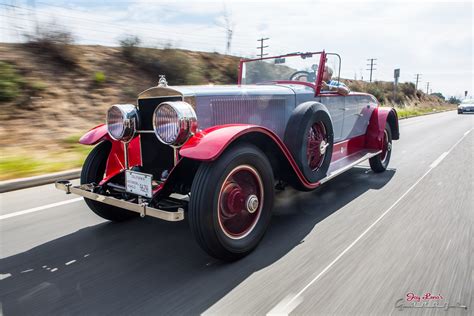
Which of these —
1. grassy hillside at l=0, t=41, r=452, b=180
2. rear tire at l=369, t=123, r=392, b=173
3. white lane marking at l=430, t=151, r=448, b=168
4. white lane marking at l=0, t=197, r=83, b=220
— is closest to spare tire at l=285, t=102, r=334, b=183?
rear tire at l=369, t=123, r=392, b=173

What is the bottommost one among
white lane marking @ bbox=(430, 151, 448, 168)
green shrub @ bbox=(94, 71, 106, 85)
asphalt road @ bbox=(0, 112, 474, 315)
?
asphalt road @ bbox=(0, 112, 474, 315)

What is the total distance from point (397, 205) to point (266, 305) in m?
2.44

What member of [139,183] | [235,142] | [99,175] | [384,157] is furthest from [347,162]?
[99,175]

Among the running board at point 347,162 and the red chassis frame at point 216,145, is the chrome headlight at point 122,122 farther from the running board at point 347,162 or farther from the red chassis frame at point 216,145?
the running board at point 347,162

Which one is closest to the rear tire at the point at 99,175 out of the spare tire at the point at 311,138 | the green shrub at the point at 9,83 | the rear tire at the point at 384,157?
the spare tire at the point at 311,138

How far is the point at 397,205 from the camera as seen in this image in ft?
12.8

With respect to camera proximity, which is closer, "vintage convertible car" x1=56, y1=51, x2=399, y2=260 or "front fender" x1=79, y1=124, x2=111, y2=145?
"vintage convertible car" x1=56, y1=51, x2=399, y2=260

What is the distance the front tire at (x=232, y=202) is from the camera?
243cm

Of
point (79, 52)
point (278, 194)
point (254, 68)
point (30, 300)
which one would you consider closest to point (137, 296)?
point (30, 300)

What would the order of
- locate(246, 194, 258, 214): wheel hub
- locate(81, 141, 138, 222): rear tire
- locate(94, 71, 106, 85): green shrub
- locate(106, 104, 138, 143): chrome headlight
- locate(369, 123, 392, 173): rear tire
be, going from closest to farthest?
locate(246, 194, 258, 214): wheel hub
locate(106, 104, 138, 143): chrome headlight
locate(81, 141, 138, 222): rear tire
locate(369, 123, 392, 173): rear tire
locate(94, 71, 106, 85): green shrub

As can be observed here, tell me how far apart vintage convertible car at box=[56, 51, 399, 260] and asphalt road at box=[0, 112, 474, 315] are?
272 millimetres

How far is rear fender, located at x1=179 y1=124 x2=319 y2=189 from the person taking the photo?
8.08 ft

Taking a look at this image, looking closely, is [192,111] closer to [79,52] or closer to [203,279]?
[203,279]

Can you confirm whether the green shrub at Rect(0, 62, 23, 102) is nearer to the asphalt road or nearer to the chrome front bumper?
the asphalt road
